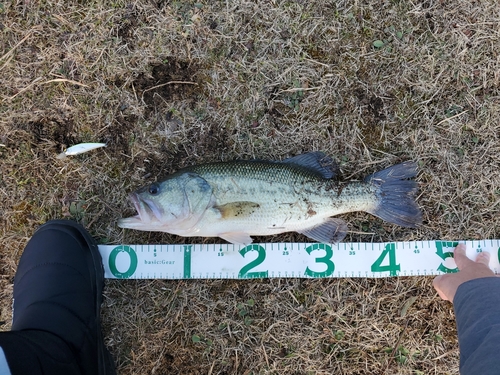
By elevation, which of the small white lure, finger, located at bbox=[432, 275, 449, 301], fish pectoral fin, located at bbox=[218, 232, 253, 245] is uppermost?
the small white lure

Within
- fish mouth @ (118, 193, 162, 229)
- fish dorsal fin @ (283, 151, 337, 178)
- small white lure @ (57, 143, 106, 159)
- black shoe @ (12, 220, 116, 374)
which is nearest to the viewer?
black shoe @ (12, 220, 116, 374)

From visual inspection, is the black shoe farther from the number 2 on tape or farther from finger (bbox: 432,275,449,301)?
finger (bbox: 432,275,449,301)

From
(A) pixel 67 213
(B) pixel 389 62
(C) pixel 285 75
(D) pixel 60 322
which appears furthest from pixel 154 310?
(B) pixel 389 62

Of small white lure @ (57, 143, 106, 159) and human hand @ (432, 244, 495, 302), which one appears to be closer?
human hand @ (432, 244, 495, 302)

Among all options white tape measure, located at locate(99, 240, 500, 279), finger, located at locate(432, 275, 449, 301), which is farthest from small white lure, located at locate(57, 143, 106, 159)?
finger, located at locate(432, 275, 449, 301)

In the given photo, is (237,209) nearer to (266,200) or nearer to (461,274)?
(266,200)

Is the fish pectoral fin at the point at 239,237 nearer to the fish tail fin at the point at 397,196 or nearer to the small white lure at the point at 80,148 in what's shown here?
the fish tail fin at the point at 397,196

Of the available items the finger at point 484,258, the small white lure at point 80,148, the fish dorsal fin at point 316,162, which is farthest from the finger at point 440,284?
the small white lure at point 80,148
